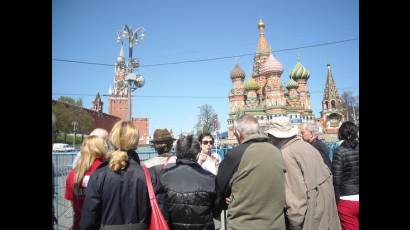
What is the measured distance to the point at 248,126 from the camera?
3191mm

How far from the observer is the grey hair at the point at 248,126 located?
3.18 metres

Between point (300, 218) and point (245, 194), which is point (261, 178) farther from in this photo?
point (300, 218)

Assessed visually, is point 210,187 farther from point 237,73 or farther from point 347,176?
point 237,73

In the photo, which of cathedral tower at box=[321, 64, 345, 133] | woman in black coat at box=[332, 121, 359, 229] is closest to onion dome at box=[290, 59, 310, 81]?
cathedral tower at box=[321, 64, 345, 133]

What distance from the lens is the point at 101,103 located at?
82188 mm

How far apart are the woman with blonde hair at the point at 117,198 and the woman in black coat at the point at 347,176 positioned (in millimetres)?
2051

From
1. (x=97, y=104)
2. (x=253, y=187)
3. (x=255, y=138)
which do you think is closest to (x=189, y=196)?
(x=253, y=187)

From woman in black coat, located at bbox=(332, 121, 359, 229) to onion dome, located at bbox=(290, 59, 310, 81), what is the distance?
206 ft

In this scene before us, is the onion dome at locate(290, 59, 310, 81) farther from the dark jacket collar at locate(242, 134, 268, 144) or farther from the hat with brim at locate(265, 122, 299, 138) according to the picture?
the dark jacket collar at locate(242, 134, 268, 144)

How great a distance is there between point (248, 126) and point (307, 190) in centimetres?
77

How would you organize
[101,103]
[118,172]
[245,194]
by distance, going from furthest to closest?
[101,103] < [245,194] < [118,172]
